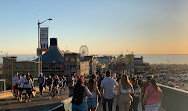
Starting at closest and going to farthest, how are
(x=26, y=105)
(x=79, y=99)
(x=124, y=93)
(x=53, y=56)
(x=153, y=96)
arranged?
(x=79, y=99) < (x=153, y=96) < (x=124, y=93) < (x=26, y=105) < (x=53, y=56)

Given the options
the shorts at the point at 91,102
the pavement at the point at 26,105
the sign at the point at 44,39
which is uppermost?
the sign at the point at 44,39

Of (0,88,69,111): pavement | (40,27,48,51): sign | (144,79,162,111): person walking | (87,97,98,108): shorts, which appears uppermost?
(40,27,48,51): sign

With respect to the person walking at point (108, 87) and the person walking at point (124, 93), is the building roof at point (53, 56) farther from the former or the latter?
the person walking at point (124, 93)

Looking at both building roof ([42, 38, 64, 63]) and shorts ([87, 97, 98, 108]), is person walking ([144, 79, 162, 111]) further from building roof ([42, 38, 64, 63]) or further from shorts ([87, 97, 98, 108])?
building roof ([42, 38, 64, 63])

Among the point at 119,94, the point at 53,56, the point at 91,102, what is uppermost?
the point at 53,56

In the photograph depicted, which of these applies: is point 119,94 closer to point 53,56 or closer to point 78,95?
point 78,95

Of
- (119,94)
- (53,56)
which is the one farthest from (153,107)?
(53,56)

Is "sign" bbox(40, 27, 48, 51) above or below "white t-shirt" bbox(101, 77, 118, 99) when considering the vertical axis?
above

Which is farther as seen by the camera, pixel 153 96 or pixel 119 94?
pixel 119 94

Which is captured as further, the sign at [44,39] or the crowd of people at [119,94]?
the sign at [44,39]

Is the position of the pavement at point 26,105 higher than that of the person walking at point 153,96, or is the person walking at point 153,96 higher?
the person walking at point 153,96

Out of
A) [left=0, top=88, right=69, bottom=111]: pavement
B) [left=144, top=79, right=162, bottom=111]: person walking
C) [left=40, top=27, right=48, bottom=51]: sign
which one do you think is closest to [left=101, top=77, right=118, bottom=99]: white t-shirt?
[left=144, top=79, right=162, bottom=111]: person walking

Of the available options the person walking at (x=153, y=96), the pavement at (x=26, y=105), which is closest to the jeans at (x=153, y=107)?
the person walking at (x=153, y=96)

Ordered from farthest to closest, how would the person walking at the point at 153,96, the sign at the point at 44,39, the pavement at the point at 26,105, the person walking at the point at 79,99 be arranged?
the sign at the point at 44,39 < the pavement at the point at 26,105 < the person walking at the point at 153,96 < the person walking at the point at 79,99
